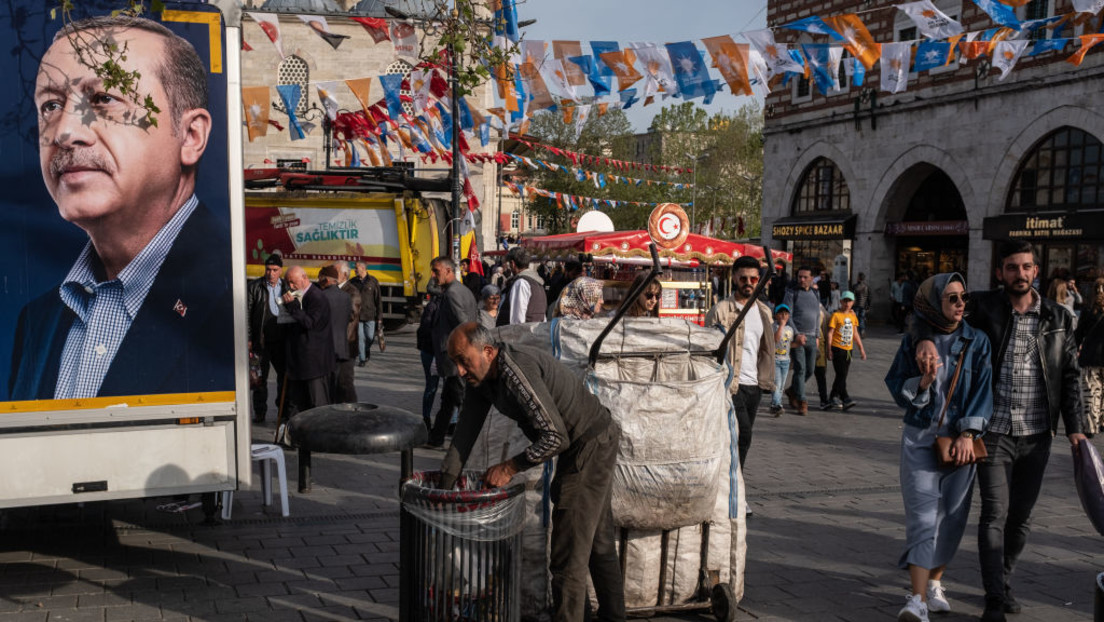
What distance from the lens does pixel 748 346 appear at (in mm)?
7133

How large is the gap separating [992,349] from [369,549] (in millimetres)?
3811

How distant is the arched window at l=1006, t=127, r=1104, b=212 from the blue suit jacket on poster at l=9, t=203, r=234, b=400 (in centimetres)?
2388

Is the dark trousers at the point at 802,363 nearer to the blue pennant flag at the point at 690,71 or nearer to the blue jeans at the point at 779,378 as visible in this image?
the blue jeans at the point at 779,378

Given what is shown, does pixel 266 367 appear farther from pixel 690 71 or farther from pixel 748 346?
pixel 690 71

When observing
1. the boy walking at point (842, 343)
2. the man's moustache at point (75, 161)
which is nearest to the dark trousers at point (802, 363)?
the boy walking at point (842, 343)

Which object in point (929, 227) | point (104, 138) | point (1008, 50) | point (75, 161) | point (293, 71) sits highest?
point (293, 71)

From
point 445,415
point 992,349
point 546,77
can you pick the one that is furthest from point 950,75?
point 992,349

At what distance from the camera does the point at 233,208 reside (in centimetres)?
539

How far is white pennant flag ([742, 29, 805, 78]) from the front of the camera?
42.0 ft

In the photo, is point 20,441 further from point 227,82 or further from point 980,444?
point 980,444

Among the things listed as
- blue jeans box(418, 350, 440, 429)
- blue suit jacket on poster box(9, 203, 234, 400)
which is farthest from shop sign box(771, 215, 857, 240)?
blue suit jacket on poster box(9, 203, 234, 400)

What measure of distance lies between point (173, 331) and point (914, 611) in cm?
406

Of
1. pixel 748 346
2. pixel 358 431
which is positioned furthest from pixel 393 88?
pixel 358 431

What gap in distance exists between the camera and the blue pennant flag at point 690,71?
42.4ft
